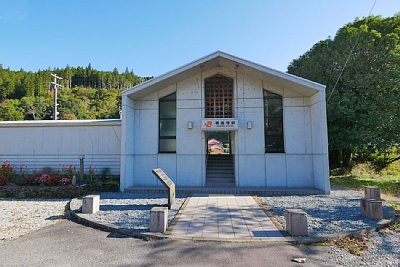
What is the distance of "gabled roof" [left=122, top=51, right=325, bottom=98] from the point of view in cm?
909

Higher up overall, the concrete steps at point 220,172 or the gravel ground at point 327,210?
the concrete steps at point 220,172

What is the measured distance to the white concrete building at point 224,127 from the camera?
969cm

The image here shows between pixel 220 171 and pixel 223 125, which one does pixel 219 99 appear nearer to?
pixel 223 125

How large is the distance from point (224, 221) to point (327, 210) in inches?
121

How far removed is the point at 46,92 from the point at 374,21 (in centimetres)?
Result: 5876

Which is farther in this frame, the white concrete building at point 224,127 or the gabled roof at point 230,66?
the white concrete building at point 224,127

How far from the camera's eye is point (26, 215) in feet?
21.5

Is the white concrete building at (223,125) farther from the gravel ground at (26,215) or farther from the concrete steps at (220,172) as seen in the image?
the gravel ground at (26,215)

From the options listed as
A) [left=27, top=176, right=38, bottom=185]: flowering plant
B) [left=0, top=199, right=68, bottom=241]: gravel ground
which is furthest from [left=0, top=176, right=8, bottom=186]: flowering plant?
[left=0, top=199, right=68, bottom=241]: gravel ground

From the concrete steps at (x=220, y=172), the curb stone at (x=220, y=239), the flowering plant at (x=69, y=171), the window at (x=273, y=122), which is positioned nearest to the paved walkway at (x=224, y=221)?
the curb stone at (x=220, y=239)

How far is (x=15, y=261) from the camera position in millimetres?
3826

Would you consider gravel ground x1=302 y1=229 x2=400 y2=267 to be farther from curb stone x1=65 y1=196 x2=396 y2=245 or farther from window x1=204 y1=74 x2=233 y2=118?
window x1=204 y1=74 x2=233 y2=118

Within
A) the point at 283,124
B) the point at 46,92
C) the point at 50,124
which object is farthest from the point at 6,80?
the point at 283,124

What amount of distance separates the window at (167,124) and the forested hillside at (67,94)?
33.6 m
